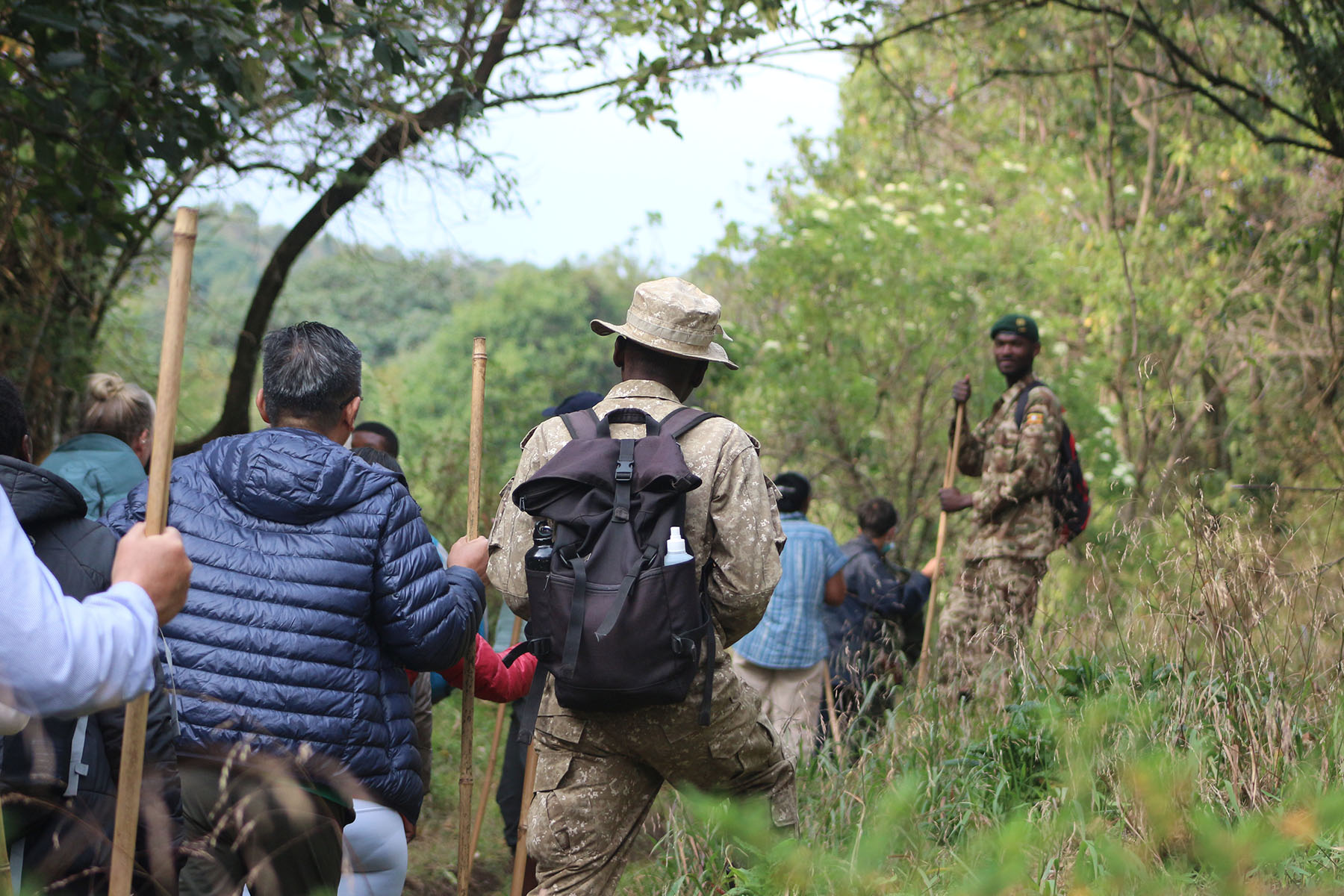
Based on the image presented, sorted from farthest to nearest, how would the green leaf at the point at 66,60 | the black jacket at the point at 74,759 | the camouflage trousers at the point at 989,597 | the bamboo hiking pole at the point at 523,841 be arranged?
the camouflage trousers at the point at 989,597, the green leaf at the point at 66,60, the bamboo hiking pole at the point at 523,841, the black jacket at the point at 74,759

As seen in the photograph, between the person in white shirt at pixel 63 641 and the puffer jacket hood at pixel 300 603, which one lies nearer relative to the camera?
the person in white shirt at pixel 63 641

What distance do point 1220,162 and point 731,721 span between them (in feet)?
34.9

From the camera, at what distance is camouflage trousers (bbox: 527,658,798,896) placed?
3.03 meters

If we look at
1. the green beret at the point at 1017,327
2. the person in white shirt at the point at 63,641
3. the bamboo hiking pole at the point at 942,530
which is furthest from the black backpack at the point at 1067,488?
the person in white shirt at the point at 63,641

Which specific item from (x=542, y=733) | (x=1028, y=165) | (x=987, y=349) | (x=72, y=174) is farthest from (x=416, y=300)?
(x=542, y=733)

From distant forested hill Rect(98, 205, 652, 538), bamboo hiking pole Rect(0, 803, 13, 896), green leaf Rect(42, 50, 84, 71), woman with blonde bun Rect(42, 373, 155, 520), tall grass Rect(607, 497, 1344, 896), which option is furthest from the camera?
distant forested hill Rect(98, 205, 652, 538)

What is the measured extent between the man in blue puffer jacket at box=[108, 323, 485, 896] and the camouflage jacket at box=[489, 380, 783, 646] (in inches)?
17.0

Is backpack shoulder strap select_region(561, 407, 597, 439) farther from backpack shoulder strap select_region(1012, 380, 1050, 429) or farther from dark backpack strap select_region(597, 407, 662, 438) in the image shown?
backpack shoulder strap select_region(1012, 380, 1050, 429)

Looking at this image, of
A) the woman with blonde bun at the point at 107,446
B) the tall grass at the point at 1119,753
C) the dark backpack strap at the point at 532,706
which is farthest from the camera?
the woman with blonde bun at the point at 107,446

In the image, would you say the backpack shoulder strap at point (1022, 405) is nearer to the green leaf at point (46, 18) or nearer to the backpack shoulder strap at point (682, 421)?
the backpack shoulder strap at point (682, 421)

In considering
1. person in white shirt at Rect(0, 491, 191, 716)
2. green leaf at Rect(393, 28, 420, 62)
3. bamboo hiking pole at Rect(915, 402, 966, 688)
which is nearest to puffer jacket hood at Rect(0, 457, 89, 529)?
person in white shirt at Rect(0, 491, 191, 716)

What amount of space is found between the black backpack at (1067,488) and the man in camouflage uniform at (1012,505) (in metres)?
0.03

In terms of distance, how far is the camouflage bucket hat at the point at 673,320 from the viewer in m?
3.18

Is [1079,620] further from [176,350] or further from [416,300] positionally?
[416,300]
